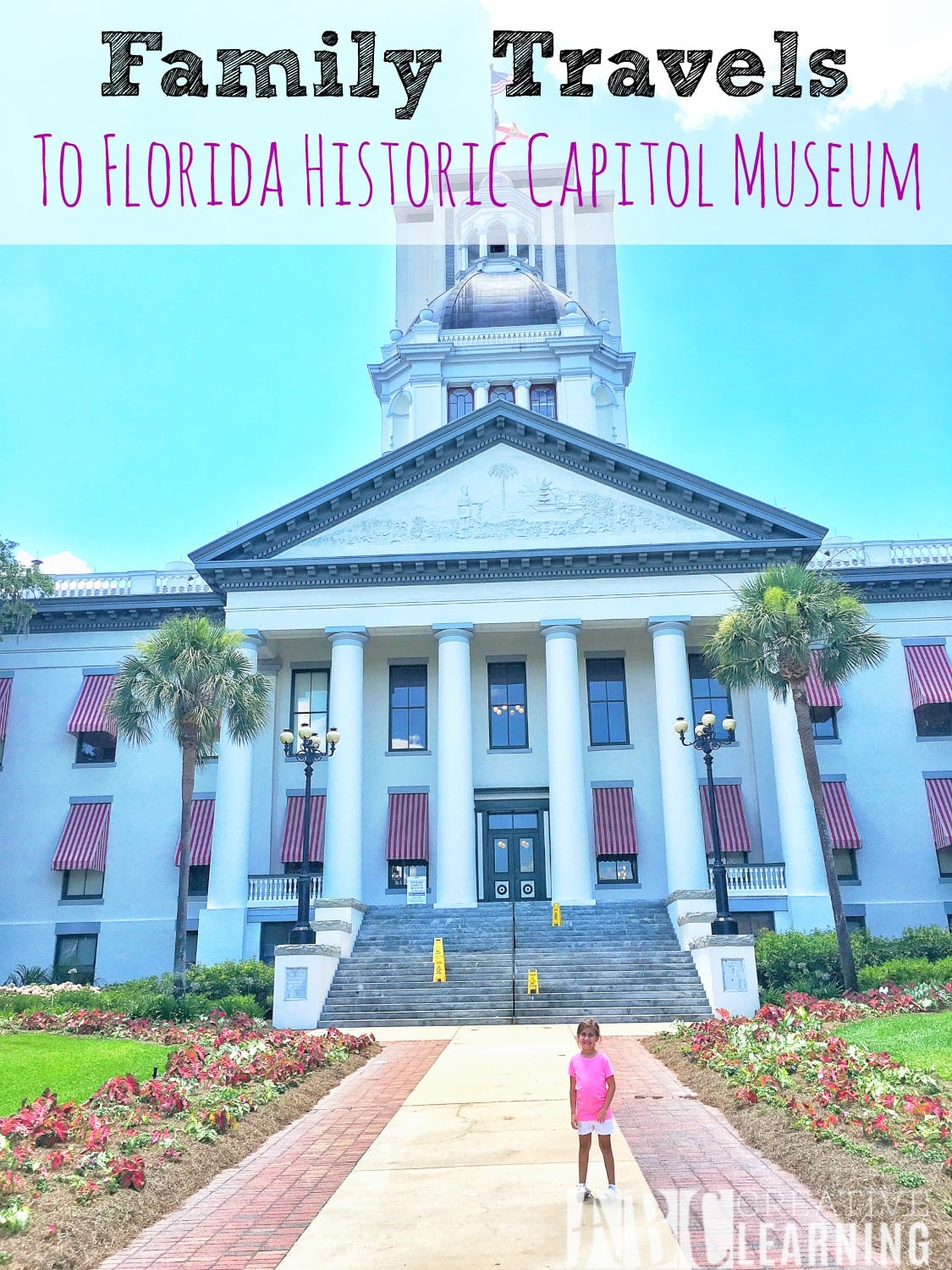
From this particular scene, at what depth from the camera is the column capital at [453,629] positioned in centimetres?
3212

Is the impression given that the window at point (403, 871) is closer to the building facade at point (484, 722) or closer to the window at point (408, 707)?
the building facade at point (484, 722)

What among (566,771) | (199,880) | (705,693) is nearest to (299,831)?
(199,880)

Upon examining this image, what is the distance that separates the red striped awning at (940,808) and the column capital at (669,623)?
8.94 meters

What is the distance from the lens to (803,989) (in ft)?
76.8

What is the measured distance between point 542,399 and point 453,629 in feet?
63.0

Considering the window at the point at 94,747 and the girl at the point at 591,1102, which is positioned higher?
the window at the point at 94,747

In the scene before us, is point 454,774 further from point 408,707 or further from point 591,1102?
point 591,1102

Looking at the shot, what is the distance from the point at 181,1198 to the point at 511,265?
163 feet

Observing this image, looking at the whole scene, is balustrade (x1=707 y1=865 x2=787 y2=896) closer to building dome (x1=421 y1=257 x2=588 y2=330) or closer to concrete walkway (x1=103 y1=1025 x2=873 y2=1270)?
concrete walkway (x1=103 y1=1025 x2=873 y2=1270)

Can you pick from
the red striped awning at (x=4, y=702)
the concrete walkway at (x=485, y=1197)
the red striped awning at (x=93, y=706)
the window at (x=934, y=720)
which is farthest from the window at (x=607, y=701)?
the concrete walkway at (x=485, y=1197)

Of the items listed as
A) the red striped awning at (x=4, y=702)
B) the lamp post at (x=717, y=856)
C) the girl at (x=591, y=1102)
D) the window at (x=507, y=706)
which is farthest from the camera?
the red striped awning at (x=4, y=702)

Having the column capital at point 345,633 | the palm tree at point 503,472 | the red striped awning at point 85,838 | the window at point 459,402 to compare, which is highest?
the window at point 459,402

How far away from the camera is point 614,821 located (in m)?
32.9

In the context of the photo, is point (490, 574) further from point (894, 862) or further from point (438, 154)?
point (438, 154)
